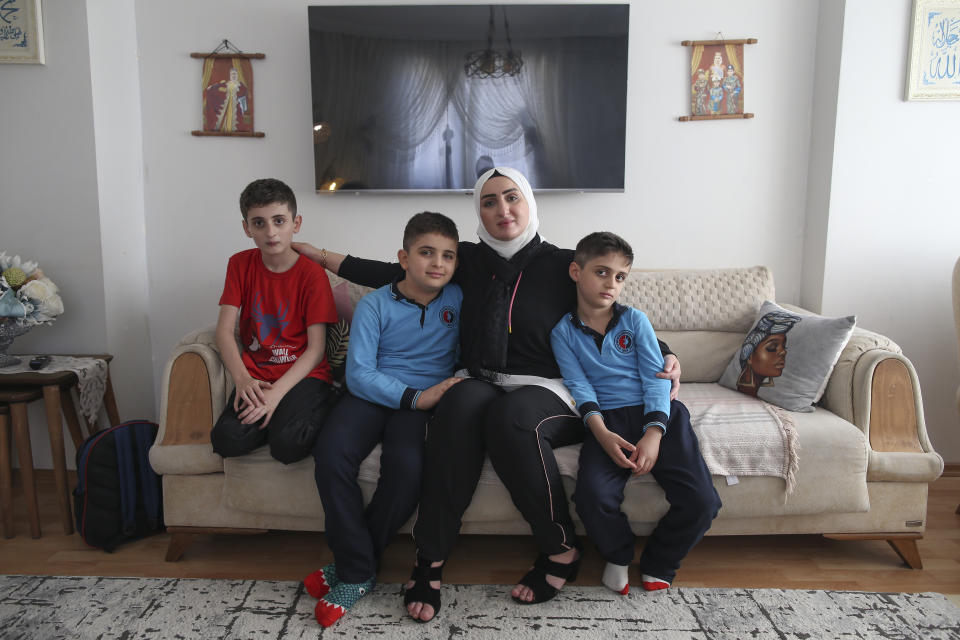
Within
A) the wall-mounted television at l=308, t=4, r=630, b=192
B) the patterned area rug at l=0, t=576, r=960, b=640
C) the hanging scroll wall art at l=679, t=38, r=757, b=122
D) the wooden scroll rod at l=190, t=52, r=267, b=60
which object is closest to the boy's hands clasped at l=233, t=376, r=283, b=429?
the patterned area rug at l=0, t=576, r=960, b=640

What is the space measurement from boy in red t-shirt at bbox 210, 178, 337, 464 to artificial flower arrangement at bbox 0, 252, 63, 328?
2.45 feet

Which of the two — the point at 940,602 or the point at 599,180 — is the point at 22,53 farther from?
the point at 940,602

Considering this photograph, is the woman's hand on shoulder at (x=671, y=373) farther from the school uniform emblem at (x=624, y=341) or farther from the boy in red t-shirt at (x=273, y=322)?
the boy in red t-shirt at (x=273, y=322)

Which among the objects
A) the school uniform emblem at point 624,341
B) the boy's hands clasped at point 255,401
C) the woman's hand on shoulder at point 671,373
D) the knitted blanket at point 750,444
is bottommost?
the knitted blanket at point 750,444

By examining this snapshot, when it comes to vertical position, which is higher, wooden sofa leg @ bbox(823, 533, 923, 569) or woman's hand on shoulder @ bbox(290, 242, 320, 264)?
woman's hand on shoulder @ bbox(290, 242, 320, 264)

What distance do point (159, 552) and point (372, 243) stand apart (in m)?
1.37

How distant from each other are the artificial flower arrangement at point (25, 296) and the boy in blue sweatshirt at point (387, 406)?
118 centimetres

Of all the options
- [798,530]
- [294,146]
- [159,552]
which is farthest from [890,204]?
[159,552]

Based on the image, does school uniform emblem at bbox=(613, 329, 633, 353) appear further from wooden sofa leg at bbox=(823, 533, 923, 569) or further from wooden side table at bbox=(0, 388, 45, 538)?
wooden side table at bbox=(0, 388, 45, 538)

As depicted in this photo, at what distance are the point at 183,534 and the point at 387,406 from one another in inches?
27.9

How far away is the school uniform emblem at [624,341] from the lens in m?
1.72

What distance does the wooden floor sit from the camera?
1.67 metres

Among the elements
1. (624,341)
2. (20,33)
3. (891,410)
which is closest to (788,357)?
(891,410)

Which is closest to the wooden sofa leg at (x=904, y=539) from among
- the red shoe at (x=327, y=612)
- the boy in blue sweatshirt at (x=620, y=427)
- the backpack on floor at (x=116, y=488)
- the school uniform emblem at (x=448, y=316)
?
the boy in blue sweatshirt at (x=620, y=427)
